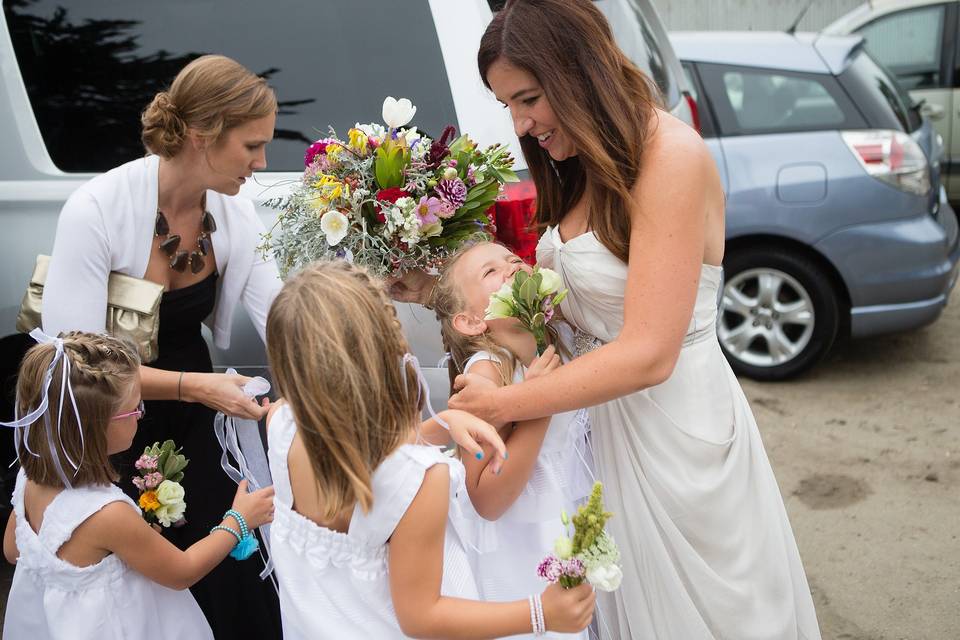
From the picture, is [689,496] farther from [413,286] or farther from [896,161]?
[896,161]

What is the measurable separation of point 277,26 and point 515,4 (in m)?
1.50

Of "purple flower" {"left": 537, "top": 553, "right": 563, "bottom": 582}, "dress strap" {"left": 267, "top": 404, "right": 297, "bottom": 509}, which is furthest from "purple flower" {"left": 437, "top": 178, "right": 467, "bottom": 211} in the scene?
"purple flower" {"left": 537, "top": 553, "right": 563, "bottom": 582}

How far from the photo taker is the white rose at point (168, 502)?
8.54ft

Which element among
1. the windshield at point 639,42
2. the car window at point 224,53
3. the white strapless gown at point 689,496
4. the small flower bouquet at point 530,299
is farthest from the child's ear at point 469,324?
the windshield at point 639,42

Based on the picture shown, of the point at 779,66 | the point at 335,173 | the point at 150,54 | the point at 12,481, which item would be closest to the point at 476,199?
the point at 335,173

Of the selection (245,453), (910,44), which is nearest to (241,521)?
(245,453)

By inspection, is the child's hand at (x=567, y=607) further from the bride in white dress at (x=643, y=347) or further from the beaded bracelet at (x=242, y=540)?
the beaded bracelet at (x=242, y=540)

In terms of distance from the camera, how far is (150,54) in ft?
12.1

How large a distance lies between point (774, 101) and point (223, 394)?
4.15 metres

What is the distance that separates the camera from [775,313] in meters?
5.84

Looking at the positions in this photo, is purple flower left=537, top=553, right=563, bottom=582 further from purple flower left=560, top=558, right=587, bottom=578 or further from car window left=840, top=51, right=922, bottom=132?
car window left=840, top=51, right=922, bottom=132

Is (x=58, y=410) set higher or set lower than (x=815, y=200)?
higher

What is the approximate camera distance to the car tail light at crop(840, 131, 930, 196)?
5422 millimetres

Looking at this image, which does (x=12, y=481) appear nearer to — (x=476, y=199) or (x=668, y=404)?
(x=476, y=199)
